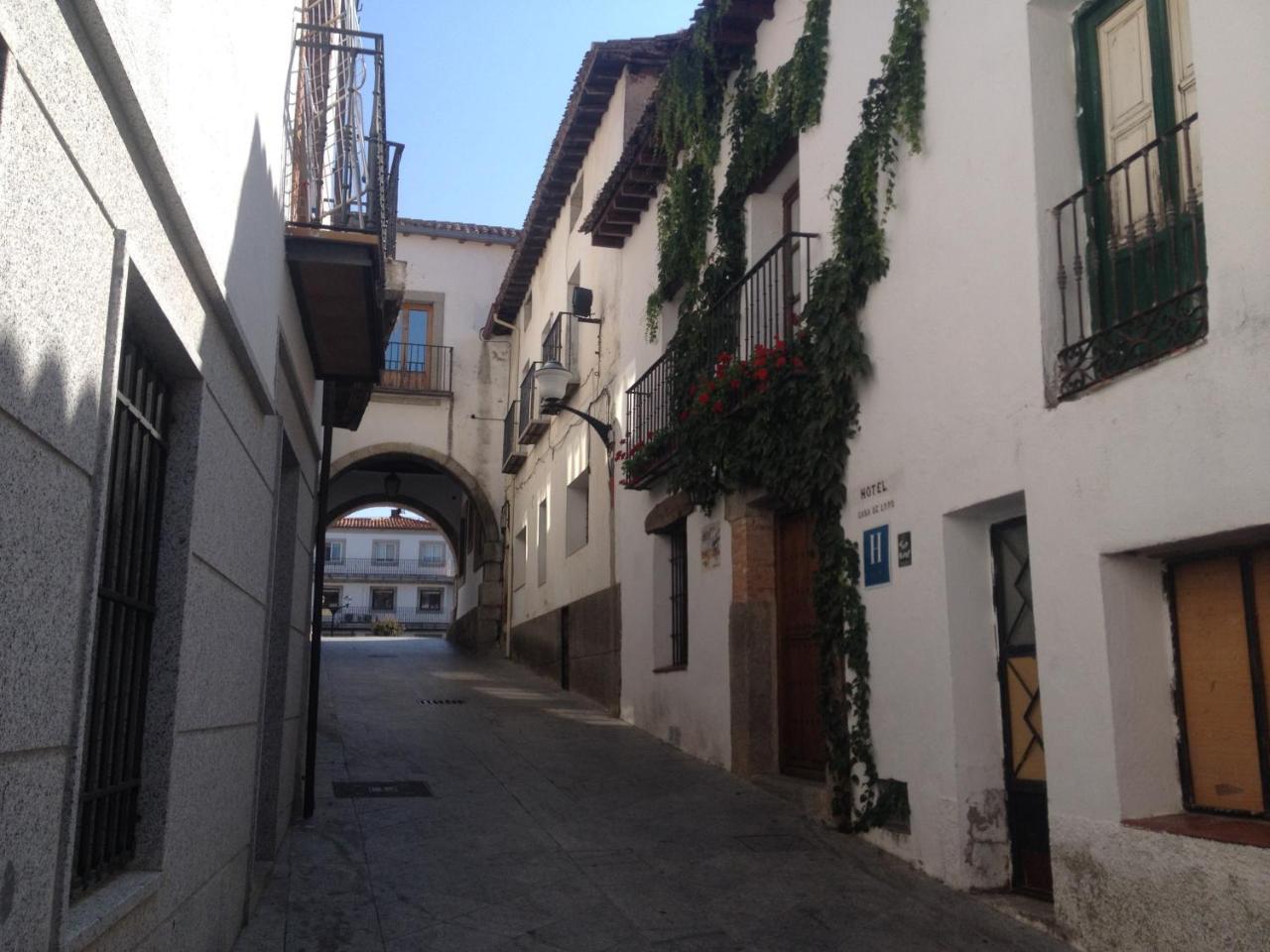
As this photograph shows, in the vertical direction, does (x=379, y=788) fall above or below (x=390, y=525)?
below

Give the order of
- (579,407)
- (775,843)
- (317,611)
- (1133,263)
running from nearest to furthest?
1. (1133,263)
2. (775,843)
3. (317,611)
4. (579,407)

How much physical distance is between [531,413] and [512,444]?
2561 millimetres

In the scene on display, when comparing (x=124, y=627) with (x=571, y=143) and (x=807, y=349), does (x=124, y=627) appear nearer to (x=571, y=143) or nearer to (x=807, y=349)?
(x=807, y=349)

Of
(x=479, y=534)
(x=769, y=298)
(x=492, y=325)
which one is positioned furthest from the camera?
(x=479, y=534)

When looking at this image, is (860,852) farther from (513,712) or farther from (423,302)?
(423,302)

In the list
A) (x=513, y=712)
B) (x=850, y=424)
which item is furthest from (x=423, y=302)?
(x=850, y=424)

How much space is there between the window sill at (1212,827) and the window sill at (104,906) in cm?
372

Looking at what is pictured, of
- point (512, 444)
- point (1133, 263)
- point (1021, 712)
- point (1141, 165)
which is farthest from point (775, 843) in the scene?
point (512, 444)

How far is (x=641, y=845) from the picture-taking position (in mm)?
7625

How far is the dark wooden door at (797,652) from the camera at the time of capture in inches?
352

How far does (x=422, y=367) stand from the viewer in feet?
76.6

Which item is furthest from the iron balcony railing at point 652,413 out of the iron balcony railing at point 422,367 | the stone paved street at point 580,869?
the iron balcony railing at point 422,367

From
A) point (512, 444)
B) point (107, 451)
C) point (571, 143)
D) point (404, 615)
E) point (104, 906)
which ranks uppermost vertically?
point (571, 143)

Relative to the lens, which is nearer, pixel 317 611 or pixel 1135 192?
pixel 1135 192
